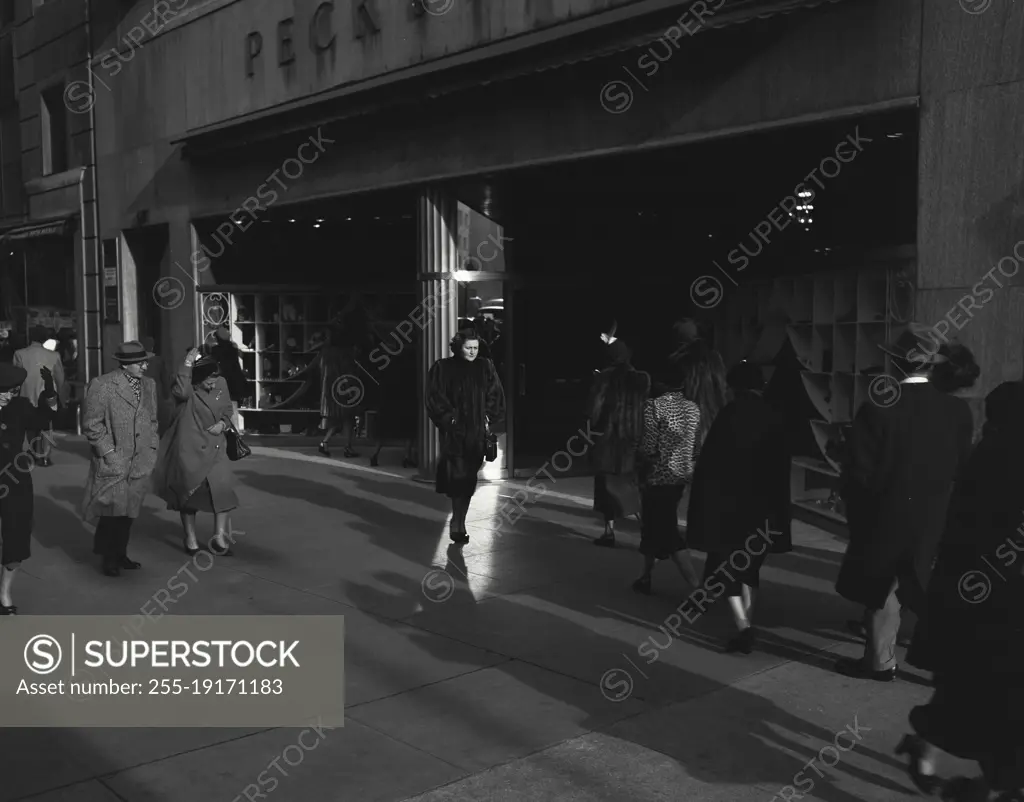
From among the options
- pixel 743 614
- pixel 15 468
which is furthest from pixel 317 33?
pixel 743 614

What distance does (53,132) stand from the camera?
20.5 metres

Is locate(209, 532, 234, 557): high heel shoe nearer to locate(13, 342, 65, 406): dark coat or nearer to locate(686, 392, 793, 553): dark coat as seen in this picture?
locate(686, 392, 793, 553): dark coat

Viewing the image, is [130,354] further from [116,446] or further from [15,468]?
[15,468]

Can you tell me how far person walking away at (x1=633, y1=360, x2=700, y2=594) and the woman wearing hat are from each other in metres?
4.06

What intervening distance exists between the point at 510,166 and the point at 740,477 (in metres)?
5.92

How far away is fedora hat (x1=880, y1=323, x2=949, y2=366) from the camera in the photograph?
5.57m

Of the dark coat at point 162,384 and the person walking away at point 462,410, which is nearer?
the person walking away at point 462,410

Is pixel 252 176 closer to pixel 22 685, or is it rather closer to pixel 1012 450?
pixel 22 685

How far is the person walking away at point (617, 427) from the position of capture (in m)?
8.74

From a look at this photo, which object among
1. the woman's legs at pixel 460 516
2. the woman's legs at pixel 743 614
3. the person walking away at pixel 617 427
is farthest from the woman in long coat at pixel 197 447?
the woman's legs at pixel 743 614

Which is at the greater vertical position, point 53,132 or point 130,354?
point 53,132

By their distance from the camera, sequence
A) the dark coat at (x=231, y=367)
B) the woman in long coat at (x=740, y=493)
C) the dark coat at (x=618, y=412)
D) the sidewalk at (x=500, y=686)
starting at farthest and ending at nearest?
1. the dark coat at (x=231, y=367)
2. the dark coat at (x=618, y=412)
3. the woman in long coat at (x=740, y=493)
4. the sidewalk at (x=500, y=686)

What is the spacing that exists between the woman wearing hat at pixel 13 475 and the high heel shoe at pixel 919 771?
17.8ft

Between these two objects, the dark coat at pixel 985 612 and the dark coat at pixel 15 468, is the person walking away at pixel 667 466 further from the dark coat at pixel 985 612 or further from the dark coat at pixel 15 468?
the dark coat at pixel 15 468
